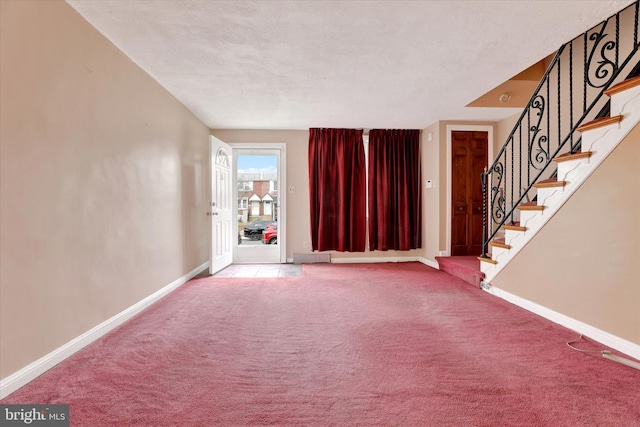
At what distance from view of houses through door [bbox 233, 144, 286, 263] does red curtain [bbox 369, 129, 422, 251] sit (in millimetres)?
1687

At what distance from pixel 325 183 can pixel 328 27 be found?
289 cm

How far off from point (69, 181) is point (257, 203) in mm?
3282

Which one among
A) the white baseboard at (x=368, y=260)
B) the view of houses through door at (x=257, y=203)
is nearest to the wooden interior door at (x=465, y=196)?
the white baseboard at (x=368, y=260)

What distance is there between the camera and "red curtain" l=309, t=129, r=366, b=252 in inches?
188

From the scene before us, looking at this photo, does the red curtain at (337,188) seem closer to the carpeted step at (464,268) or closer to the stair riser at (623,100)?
the carpeted step at (464,268)

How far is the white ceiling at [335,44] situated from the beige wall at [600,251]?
1159mm

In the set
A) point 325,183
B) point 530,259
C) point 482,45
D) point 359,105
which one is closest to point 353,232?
point 325,183

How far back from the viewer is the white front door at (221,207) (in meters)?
4.00

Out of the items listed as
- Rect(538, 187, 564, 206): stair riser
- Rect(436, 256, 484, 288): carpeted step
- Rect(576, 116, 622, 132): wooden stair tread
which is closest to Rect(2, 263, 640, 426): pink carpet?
Rect(436, 256, 484, 288): carpeted step

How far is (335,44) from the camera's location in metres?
2.29

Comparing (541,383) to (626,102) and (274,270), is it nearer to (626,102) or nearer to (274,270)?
(626,102)

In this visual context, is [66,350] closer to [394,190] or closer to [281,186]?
[281,186]

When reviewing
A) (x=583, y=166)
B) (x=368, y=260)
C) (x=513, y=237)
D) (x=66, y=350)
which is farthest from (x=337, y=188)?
(x=66, y=350)

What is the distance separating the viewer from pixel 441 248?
14.6 ft
